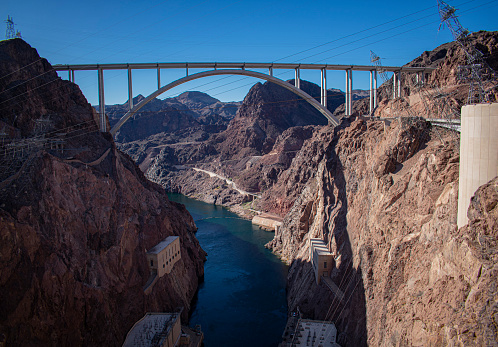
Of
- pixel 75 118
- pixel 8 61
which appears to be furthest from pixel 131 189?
pixel 8 61

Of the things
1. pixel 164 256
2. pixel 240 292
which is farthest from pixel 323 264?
pixel 164 256

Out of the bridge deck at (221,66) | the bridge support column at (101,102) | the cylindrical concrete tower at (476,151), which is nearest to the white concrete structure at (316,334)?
the cylindrical concrete tower at (476,151)

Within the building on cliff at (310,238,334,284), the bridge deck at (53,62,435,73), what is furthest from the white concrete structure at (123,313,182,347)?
the bridge deck at (53,62,435,73)

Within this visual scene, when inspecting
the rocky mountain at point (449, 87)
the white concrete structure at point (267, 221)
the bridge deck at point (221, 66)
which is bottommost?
the white concrete structure at point (267, 221)

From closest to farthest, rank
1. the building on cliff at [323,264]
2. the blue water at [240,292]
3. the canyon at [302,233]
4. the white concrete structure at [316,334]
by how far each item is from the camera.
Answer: the canyon at [302,233]
the white concrete structure at [316,334]
the building on cliff at [323,264]
the blue water at [240,292]

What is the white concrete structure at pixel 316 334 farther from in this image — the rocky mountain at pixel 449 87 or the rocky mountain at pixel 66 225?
the rocky mountain at pixel 449 87

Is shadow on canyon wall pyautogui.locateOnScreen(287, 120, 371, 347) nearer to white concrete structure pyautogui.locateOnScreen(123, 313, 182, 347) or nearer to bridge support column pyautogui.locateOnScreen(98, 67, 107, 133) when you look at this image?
white concrete structure pyautogui.locateOnScreen(123, 313, 182, 347)

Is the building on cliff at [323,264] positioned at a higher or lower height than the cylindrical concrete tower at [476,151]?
lower
